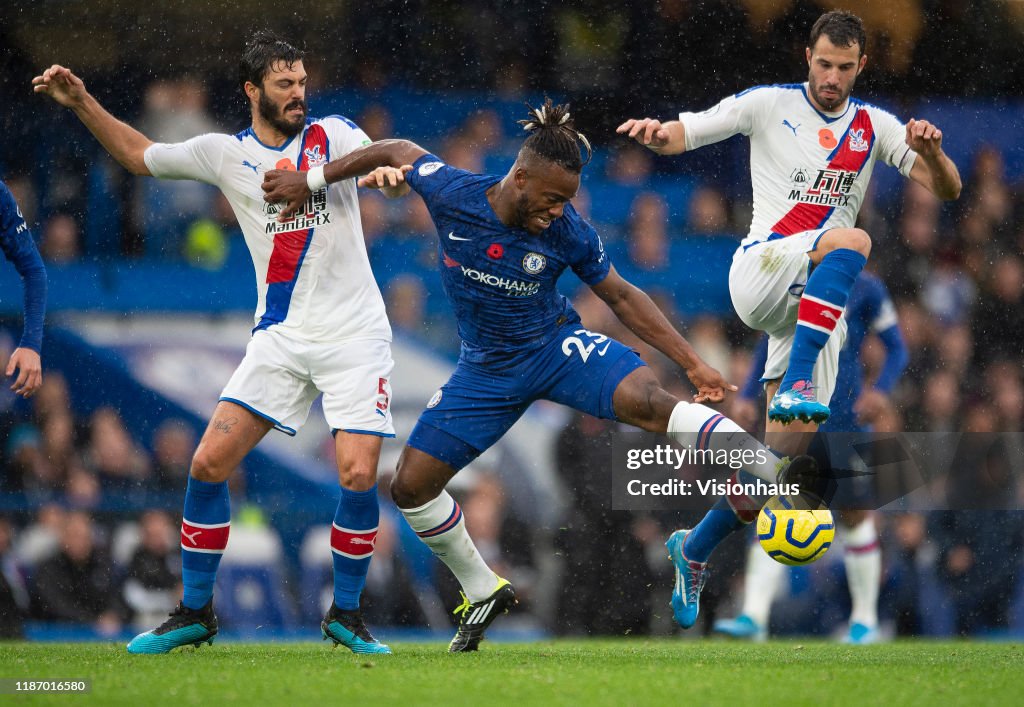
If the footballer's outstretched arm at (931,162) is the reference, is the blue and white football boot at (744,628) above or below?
below

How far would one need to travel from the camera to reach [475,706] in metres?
4.37

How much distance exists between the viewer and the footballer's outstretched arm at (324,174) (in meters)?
6.15

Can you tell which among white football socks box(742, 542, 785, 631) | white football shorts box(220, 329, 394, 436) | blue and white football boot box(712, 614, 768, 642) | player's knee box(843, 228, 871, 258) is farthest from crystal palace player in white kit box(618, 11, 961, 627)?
white football socks box(742, 542, 785, 631)

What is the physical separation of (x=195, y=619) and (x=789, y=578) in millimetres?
4624

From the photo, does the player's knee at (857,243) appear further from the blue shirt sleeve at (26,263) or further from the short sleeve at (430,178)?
the blue shirt sleeve at (26,263)


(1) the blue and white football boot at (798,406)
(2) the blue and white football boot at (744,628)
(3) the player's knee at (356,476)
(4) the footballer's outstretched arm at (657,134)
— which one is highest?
(4) the footballer's outstretched arm at (657,134)

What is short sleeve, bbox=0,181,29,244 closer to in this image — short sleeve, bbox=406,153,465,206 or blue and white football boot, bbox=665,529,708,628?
short sleeve, bbox=406,153,465,206

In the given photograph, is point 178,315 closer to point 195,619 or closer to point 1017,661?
point 195,619

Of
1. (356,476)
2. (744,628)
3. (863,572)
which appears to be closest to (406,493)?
(356,476)

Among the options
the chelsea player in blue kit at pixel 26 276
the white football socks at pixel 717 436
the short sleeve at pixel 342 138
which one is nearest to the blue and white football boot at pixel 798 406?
the white football socks at pixel 717 436

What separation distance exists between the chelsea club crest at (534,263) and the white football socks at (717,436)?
2.93 ft

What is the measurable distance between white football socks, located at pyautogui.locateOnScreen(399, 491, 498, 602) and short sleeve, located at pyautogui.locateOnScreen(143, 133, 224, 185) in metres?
1.90

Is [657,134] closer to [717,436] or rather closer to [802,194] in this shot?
[802,194]

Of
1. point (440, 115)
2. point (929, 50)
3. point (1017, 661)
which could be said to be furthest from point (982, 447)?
point (440, 115)
